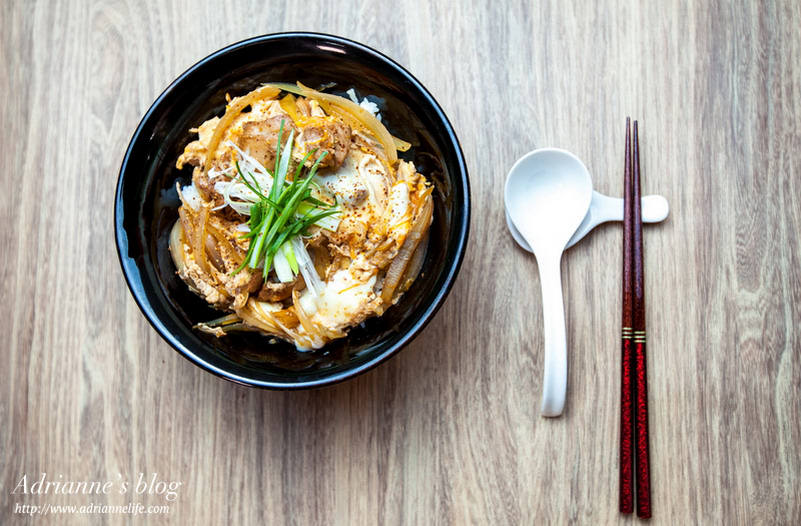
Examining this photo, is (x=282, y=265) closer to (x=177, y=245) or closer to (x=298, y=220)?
(x=298, y=220)

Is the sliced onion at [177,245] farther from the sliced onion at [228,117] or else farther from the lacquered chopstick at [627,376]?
the lacquered chopstick at [627,376]

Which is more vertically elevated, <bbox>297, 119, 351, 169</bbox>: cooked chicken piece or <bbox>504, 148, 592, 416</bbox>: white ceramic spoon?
<bbox>297, 119, 351, 169</bbox>: cooked chicken piece

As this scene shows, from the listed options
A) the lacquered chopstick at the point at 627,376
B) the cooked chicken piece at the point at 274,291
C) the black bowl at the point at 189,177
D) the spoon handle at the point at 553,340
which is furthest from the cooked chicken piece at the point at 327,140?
the lacquered chopstick at the point at 627,376

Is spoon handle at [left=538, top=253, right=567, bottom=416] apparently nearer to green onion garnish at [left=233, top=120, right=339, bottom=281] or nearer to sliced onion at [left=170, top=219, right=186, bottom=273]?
green onion garnish at [left=233, top=120, right=339, bottom=281]

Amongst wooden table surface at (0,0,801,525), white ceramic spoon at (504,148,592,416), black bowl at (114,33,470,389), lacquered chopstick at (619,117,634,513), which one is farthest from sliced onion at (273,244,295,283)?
lacquered chopstick at (619,117,634,513)

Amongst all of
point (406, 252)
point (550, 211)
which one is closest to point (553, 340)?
point (550, 211)
